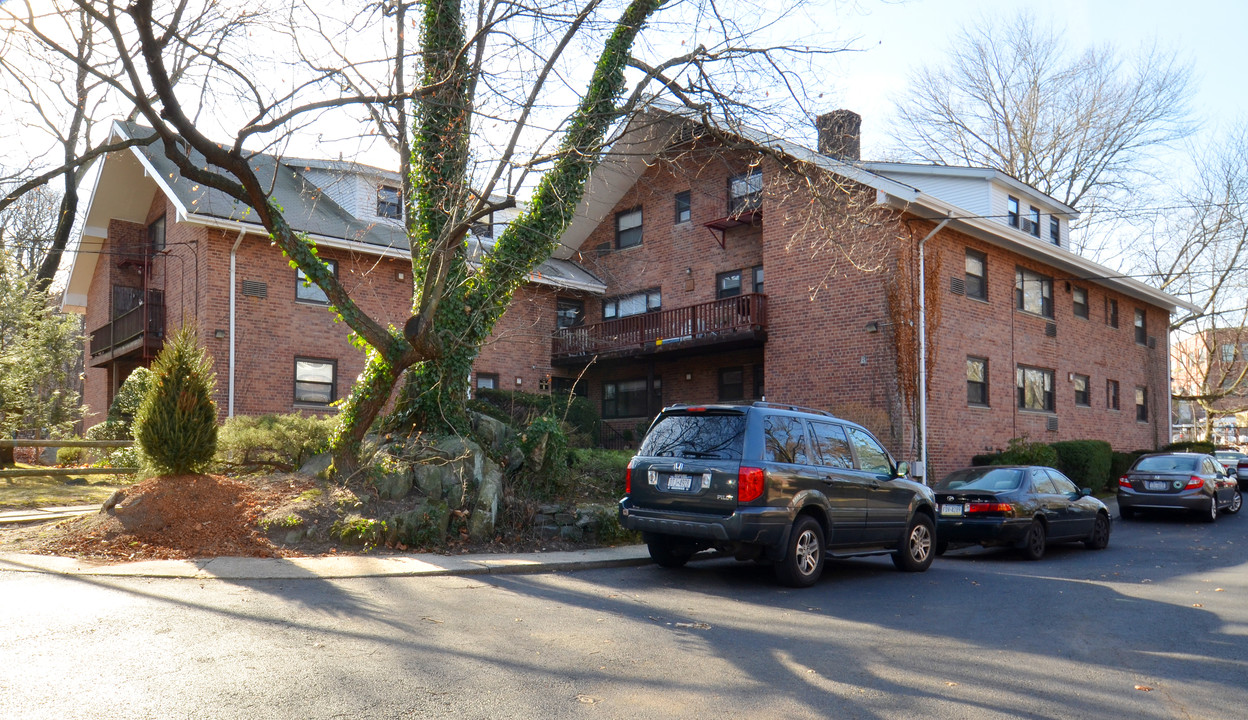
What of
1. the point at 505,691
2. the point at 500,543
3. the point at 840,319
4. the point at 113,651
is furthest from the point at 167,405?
the point at 840,319

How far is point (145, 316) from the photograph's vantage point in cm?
2173

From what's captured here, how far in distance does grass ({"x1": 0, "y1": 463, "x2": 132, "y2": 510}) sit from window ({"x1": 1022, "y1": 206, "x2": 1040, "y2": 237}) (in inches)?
883

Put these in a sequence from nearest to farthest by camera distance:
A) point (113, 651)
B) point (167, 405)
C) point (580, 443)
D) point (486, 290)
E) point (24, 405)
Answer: point (113, 651) → point (167, 405) → point (486, 290) → point (24, 405) → point (580, 443)

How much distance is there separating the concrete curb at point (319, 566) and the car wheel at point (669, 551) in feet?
1.77

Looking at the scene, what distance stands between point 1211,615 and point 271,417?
12.8 m

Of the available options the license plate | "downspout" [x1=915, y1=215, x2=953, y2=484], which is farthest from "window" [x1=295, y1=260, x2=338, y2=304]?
the license plate

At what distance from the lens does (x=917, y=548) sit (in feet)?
36.7

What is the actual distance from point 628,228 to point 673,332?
4.90 metres

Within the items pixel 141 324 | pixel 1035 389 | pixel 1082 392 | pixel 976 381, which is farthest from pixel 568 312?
pixel 1082 392

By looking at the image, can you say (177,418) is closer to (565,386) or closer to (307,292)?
(307,292)

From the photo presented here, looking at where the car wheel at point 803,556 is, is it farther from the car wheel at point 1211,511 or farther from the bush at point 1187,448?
the bush at point 1187,448

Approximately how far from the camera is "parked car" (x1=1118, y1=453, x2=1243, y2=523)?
17.9 m

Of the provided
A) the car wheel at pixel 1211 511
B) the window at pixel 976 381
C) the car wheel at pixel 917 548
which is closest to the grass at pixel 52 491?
the car wheel at pixel 917 548

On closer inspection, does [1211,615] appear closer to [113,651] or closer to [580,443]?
[113,651]
